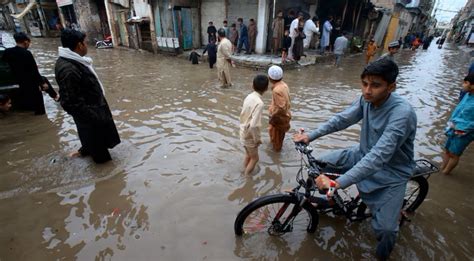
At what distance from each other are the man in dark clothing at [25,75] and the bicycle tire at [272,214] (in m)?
5.57

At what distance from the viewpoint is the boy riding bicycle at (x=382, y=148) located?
6.06 ft

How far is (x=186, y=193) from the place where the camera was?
139 inches

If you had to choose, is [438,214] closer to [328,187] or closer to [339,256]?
[339,256]

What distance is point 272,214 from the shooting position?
287cm

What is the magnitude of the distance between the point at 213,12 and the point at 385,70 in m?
14.8

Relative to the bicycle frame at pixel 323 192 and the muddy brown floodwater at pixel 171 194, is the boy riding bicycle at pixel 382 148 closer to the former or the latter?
the bicycle frame at pixel 323 192

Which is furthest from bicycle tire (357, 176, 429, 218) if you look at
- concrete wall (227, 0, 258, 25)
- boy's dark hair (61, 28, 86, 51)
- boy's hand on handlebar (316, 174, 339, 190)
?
concrete wall (227, 0, 258, 25)

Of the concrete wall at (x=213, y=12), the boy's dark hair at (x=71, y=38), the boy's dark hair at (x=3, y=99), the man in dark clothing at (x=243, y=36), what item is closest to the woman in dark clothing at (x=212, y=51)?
the man in dark clothing at (x=243, y=36)

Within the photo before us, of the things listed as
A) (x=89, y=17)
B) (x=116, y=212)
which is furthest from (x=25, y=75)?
(x=89, y=17)

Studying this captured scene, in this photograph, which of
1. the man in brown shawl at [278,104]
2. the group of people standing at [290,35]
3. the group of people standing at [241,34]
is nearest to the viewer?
the man in brown shawl at [278,104]

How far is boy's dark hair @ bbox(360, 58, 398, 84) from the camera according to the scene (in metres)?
1.77

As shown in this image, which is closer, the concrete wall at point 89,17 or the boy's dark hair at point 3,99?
the boy's dark hair at point 3,99

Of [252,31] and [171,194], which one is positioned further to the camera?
[252,31]

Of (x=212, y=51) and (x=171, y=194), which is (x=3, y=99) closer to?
(x=171, y=194)
